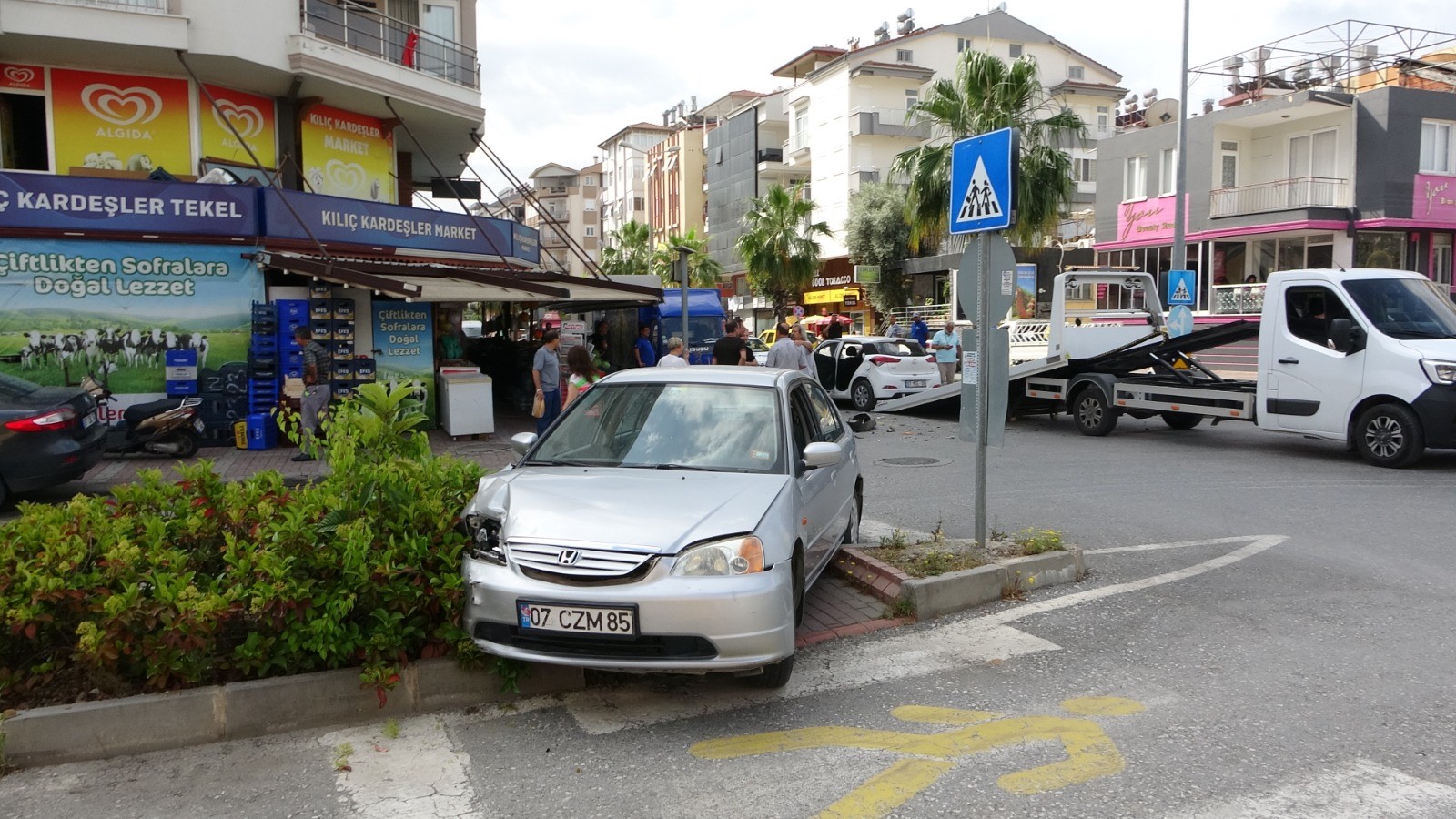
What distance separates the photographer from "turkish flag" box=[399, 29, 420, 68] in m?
20.4

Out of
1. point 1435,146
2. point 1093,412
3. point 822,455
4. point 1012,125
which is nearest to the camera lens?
point 822,455

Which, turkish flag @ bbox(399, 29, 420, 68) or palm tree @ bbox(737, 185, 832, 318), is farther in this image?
palm tree @ bbox(737, 185, 832, 318)

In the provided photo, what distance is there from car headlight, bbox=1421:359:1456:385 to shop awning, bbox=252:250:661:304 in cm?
1184

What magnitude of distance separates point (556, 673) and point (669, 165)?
73.6 metres

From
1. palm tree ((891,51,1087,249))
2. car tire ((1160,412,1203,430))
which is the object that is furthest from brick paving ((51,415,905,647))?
palm tree ((891,51,1087,249))

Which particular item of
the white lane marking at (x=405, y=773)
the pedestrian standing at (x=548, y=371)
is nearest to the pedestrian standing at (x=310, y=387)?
the pedestrian standing at (x=548, y=371)

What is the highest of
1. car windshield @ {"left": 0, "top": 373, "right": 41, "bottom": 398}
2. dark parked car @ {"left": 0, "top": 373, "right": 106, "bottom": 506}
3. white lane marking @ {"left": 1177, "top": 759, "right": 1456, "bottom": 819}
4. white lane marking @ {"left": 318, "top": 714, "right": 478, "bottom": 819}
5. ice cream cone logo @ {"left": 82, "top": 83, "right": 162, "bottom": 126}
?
ice cream cone logo @ {"left": 82, "top": 83, "right": 162, "bottom": 126}

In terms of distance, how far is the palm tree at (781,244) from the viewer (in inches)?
1863

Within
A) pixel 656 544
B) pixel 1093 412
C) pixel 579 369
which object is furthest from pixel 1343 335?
pixel 656 544

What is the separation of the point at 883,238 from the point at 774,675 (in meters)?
43.5

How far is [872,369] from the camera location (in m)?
19.5

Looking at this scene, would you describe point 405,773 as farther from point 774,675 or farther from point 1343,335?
point 1343,335

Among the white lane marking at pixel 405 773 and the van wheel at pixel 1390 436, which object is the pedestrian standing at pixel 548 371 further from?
the van wheel at pixel 1390 436

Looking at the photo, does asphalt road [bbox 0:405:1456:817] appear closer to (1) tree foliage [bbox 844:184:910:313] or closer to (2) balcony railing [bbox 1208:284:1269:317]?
(2) balcony railing [bbox 1208:284:1269:317]
